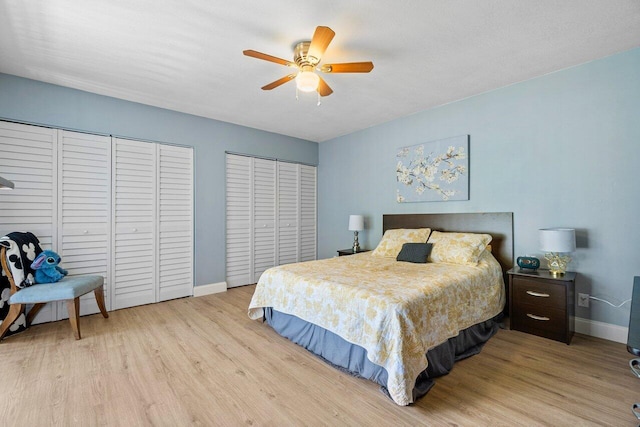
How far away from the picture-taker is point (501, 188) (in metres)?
3.26

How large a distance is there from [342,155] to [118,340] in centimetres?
406

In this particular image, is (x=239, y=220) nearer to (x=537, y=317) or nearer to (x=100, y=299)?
(x=100, y=299)

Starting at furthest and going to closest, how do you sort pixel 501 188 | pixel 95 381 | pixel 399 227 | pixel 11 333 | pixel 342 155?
pixel 342 155 → pixel 399 227 → pixel 501 188 → pixel 11 333 → pixel 95 381

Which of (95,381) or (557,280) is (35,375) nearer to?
(95,381)

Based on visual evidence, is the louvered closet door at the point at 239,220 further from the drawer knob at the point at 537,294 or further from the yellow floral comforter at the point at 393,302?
the drawer knob at the point at 537,294

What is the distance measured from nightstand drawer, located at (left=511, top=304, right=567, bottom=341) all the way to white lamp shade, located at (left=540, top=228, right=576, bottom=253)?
54cm

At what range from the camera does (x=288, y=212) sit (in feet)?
17.2

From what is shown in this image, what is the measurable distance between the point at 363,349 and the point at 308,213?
3721 millimetres

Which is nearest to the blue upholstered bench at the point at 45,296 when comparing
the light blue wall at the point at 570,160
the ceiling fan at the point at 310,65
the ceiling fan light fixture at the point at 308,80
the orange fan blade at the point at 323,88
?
the ceiling fan at the point at 310,65

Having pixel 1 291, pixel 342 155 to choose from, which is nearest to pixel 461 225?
pixel 342 155

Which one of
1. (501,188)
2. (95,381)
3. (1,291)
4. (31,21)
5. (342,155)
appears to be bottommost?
(95,381)

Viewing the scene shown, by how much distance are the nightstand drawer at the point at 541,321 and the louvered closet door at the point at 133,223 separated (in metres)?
4.25

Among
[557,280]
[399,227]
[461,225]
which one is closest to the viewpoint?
[557,280]

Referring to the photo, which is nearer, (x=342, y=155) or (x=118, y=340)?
(x=118, y=340)
